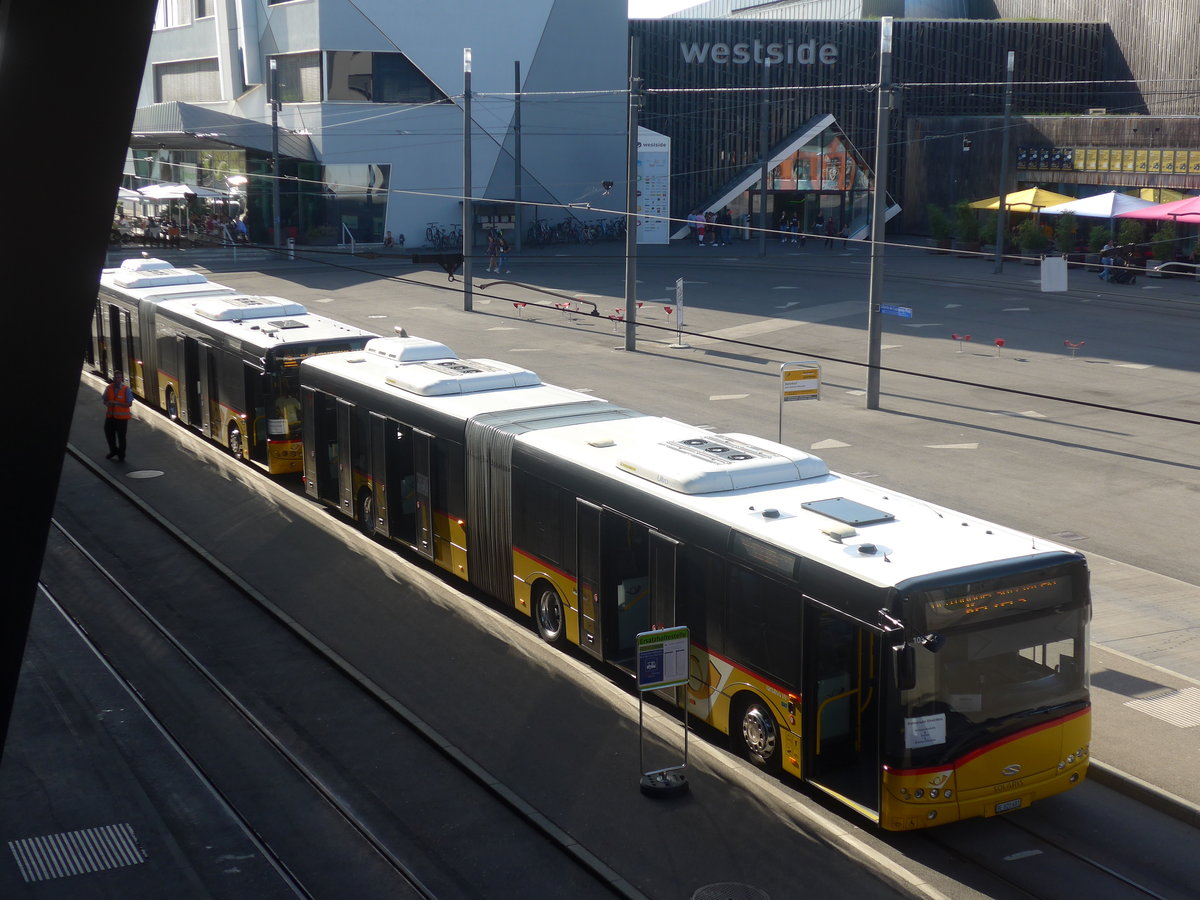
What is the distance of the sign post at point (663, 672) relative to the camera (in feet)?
35.4

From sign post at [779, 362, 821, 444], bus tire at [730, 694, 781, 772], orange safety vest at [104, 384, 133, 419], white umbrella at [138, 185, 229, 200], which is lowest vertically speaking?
bus tire at [730, 694, 781, 772]

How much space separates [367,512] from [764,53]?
5610 cm

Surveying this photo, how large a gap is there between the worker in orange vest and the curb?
16.9 metres

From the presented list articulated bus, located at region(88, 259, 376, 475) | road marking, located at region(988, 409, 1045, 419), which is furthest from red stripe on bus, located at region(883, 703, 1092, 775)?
road marking, located at region(988, 409, 1045, 419)

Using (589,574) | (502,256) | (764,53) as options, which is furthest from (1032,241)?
(589,574)

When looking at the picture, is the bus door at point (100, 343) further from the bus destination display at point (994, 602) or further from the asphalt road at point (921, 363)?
the bus destination display at point (994, 602)

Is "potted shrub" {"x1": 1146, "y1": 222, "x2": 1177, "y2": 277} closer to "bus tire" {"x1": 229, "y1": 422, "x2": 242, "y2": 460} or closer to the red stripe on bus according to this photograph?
"bus tire" {"x1": 229, "y1": 422, "x2": 242, "y2": 460}

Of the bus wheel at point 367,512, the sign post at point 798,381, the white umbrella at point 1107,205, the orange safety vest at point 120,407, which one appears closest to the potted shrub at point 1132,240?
the white umbrella at point 1107,205

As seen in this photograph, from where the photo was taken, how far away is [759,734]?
11.1 m

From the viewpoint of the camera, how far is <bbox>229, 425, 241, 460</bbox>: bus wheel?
22906 millimetres

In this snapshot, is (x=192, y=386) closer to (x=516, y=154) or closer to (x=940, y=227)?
(x=516, y=154)

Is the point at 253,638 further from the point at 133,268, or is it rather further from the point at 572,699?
the point at 133,268

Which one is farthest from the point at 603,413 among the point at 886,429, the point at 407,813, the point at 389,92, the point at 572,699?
the point at 389,92

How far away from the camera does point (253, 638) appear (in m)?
14.8
